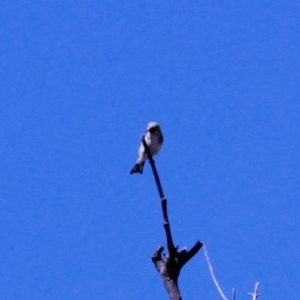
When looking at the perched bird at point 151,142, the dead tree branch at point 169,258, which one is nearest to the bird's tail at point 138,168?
the perched bird at point 151,142

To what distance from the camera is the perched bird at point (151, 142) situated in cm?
903

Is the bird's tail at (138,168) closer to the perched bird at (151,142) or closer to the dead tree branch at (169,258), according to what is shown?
the perched bird at (151,142)

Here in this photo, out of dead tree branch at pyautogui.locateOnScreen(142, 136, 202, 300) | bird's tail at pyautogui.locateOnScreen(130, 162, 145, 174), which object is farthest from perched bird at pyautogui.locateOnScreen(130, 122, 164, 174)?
dead tree branch at pyautogui.locateOnScreen(142, 136, 202, 300)

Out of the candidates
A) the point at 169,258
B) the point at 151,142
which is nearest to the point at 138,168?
the point at 151,142

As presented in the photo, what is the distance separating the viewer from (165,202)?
423 cm

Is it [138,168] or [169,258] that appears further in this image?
[138,168]

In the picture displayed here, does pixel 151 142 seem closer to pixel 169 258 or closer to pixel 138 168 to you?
pixel 138 168

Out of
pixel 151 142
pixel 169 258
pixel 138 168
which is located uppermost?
pixel 151 142

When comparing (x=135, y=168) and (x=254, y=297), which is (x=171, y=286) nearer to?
(x=254, y=297)

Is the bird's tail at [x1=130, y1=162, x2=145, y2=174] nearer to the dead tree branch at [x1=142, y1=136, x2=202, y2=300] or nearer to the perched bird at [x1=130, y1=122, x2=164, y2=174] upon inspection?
the perched bird at [x1=130, y1=122, x2=164, y2=174]

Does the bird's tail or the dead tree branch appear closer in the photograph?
the dead tree branch

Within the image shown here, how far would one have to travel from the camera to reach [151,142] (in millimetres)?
9094

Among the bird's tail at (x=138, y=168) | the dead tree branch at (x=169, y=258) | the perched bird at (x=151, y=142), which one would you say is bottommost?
the dead tree branch at (x=169, y=258)

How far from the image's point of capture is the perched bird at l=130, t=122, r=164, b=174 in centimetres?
903
